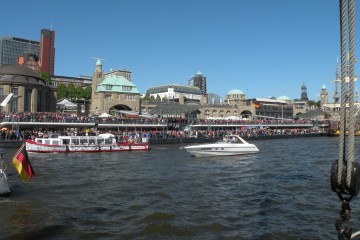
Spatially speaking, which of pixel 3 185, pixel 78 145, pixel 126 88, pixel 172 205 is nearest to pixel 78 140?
pixel 78 145

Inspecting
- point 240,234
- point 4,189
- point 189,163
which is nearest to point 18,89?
point 189,163

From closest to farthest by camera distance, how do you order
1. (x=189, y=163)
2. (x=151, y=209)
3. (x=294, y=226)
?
(x=294, y=226) → (x=151, y=209) → (x=189, y=163)

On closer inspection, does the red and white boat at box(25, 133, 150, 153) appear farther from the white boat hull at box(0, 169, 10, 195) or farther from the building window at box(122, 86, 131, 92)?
the building window at box(122, 86, 131, 92)

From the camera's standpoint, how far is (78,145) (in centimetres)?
4641

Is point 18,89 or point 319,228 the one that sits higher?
point 18,89

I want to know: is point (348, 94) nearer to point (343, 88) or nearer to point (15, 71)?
point (343, 88)

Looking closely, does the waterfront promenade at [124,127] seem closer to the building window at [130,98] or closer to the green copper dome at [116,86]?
the building window at [130,98]

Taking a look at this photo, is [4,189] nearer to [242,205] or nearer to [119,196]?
[119,196]

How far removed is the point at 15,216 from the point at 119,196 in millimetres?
5749

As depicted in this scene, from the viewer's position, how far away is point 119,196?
1984cm

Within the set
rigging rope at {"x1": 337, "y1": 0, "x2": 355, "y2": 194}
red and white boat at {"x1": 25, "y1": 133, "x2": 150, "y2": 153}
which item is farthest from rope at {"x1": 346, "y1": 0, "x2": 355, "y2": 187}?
red and white boat at {"x1": 25, "y1": 133, "x2": 150, "y2": 153}

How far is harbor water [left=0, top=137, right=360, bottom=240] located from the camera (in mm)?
13766

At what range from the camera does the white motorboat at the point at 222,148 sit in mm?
39406

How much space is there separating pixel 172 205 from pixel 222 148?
23.1 meters
